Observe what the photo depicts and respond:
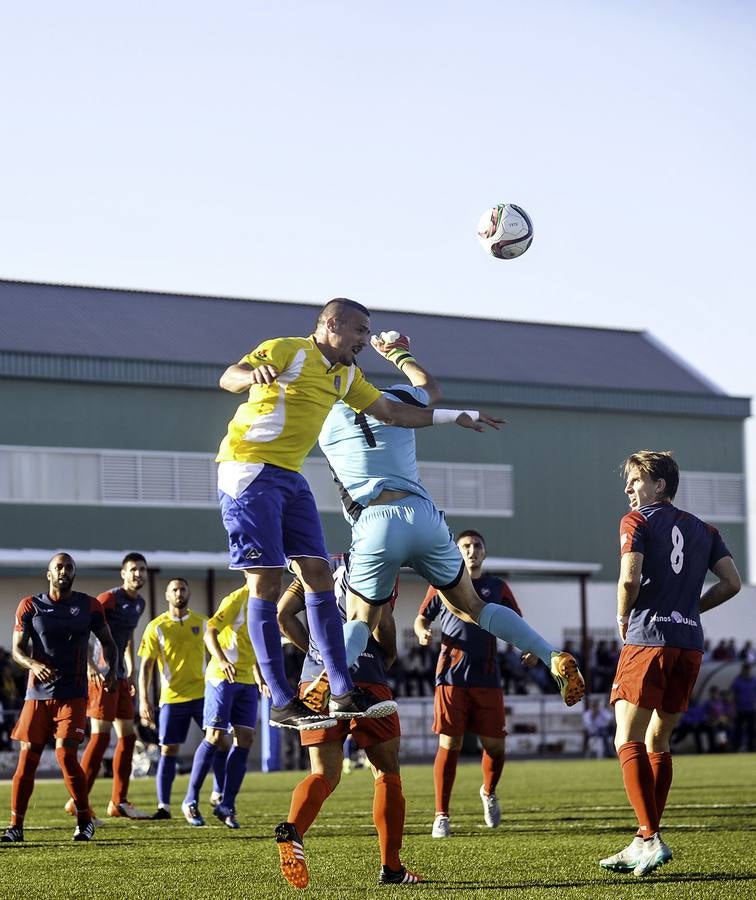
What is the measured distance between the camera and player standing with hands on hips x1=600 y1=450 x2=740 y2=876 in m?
9.08

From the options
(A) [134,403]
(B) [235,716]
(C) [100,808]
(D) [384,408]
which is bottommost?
(C) [100,808]

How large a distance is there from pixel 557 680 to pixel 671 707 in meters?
1.02

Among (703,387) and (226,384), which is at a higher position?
(703,387)

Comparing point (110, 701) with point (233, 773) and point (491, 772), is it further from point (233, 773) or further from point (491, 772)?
point (491, 772)

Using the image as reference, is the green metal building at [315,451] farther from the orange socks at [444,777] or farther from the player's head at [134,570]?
the orange socks at [444,777]

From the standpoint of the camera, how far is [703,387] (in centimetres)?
5138

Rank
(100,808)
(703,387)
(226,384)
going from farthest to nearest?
(703,387) → (100,808) → (226,384)

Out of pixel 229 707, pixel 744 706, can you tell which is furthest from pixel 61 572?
pixel 744 706

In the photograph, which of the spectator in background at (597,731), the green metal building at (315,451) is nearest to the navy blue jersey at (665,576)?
the spectator in background at (597,731)

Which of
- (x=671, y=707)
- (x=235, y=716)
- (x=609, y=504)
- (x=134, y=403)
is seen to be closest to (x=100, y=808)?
(x=235, y=716)

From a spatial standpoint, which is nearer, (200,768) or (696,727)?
(200,768)

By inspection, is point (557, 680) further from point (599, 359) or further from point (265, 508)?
point (599, 359)

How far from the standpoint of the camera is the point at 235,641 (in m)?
14.5

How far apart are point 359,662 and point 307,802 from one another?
1.08m
